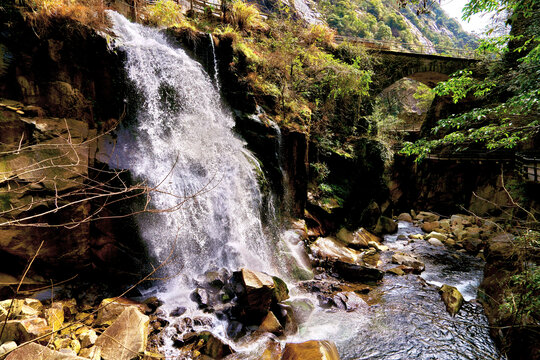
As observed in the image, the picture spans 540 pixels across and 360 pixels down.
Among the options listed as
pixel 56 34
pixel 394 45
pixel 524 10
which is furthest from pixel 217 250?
pixel 394 45

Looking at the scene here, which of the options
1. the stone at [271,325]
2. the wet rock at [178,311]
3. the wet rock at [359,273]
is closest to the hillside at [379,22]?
the wet rock at [359,273]

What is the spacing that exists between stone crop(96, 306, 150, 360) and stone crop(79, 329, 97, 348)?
0.24 meters

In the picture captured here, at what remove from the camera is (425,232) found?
13.7 meters

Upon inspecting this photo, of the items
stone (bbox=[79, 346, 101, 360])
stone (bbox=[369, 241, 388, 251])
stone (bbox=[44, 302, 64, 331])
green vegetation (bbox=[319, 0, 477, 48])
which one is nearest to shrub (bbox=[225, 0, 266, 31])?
green vegetation (bbox=[319, 0, 477, 48])

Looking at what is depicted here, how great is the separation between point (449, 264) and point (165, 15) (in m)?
13.1

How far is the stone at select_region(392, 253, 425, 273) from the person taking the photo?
831cm

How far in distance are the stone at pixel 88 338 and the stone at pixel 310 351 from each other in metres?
2.93

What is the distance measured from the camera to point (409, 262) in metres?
8.53

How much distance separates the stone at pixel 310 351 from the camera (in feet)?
12.9

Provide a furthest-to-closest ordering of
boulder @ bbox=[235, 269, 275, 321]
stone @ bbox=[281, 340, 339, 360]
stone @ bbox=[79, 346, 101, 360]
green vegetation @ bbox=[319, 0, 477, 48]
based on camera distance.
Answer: green vegetation @ bbox=[319, 0, 477, 48] < boulder @ bbox=[235, 269, 275, 321] < stone @ bbox=[281, 340, 339, 360] < stone @ bbox=[79, 346, 101, 360]

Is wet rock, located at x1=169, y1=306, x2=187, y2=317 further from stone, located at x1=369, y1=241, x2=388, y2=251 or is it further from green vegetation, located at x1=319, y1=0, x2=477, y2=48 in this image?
green vegetation, located at x1=319, y1=0, x2=477, y2=48

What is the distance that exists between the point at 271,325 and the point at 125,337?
247 cm

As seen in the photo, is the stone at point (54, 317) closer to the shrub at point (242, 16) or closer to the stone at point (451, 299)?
the stone at point (451, 299)

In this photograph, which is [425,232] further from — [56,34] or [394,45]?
[56,34]
